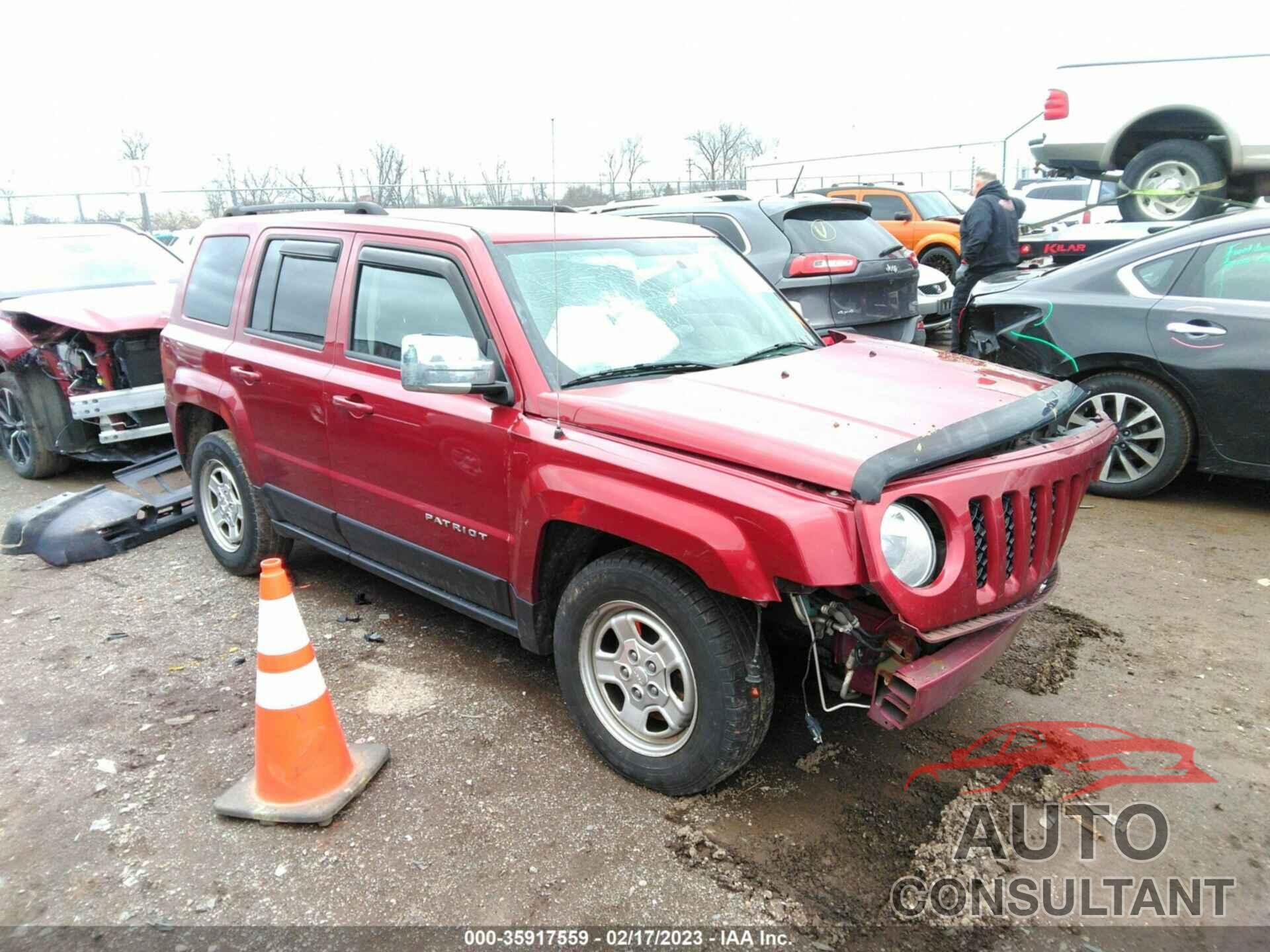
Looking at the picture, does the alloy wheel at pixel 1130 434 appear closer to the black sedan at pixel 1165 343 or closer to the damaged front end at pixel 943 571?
the black sedan at pixel 1165 343

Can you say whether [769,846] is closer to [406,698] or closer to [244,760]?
[406,698]

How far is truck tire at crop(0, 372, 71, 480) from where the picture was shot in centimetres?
680

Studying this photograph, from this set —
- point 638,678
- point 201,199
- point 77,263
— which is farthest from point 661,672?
point 201,199

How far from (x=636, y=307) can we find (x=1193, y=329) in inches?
143

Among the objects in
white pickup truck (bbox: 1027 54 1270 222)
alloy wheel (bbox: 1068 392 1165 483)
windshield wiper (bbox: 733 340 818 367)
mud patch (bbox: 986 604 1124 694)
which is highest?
white pickup truck (bbox: 1027 54 1270 222)

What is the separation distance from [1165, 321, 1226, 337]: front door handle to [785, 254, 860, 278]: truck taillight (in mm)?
2314

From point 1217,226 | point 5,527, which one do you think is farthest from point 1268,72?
point 5,527

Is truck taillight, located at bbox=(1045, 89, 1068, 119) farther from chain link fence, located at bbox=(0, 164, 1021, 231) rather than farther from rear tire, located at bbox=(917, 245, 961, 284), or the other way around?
chain link fence, located at bbox=(0, 164, 1021, 231)

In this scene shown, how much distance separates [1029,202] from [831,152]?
15.5m

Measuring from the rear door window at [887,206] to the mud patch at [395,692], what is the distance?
1296cm

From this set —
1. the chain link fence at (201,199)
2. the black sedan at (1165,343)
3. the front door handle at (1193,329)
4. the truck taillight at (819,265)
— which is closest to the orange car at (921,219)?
the chain link fence at (201,199)

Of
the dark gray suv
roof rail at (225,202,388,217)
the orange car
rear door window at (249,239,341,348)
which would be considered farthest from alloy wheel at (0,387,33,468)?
the orange car

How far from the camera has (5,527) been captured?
578 cm

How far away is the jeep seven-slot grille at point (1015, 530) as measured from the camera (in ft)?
8.68
